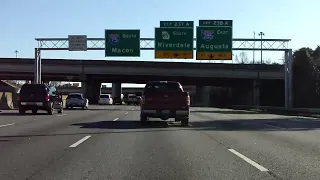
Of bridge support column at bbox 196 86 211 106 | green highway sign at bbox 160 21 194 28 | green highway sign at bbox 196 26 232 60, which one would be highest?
green highway sign at bbox 160 21 194 28

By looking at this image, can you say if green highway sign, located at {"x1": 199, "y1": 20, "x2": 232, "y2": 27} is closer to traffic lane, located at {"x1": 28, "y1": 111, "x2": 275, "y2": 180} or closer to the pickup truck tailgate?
the pickup truck tailgate

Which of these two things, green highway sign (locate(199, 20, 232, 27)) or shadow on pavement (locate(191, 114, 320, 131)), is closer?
shadow on pavement (locate(191, 114, 320, 131))

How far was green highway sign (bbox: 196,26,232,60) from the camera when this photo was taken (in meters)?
42.5

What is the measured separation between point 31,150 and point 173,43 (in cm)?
3165

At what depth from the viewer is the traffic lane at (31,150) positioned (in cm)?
937

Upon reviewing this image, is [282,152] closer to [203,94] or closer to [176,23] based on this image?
[176,23]

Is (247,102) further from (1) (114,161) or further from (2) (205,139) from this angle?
(1) (114,161)

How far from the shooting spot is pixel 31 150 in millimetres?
12312

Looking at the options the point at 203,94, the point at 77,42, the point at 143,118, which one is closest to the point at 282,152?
the point at 143,118

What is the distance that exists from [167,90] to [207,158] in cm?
1218

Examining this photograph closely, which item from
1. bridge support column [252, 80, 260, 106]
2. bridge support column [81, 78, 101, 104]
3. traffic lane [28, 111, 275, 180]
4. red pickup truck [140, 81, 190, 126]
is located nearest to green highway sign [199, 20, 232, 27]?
red pickup truck [140, 81, 190, 126]

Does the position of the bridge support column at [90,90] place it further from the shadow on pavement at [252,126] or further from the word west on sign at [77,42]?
the shadow on pavement at [252,126]

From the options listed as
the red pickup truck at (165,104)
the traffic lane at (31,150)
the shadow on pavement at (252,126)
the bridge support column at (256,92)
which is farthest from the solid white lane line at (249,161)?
the bridge support column at (256,92)

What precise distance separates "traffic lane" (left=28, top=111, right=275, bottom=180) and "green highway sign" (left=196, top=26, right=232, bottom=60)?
28.2m
